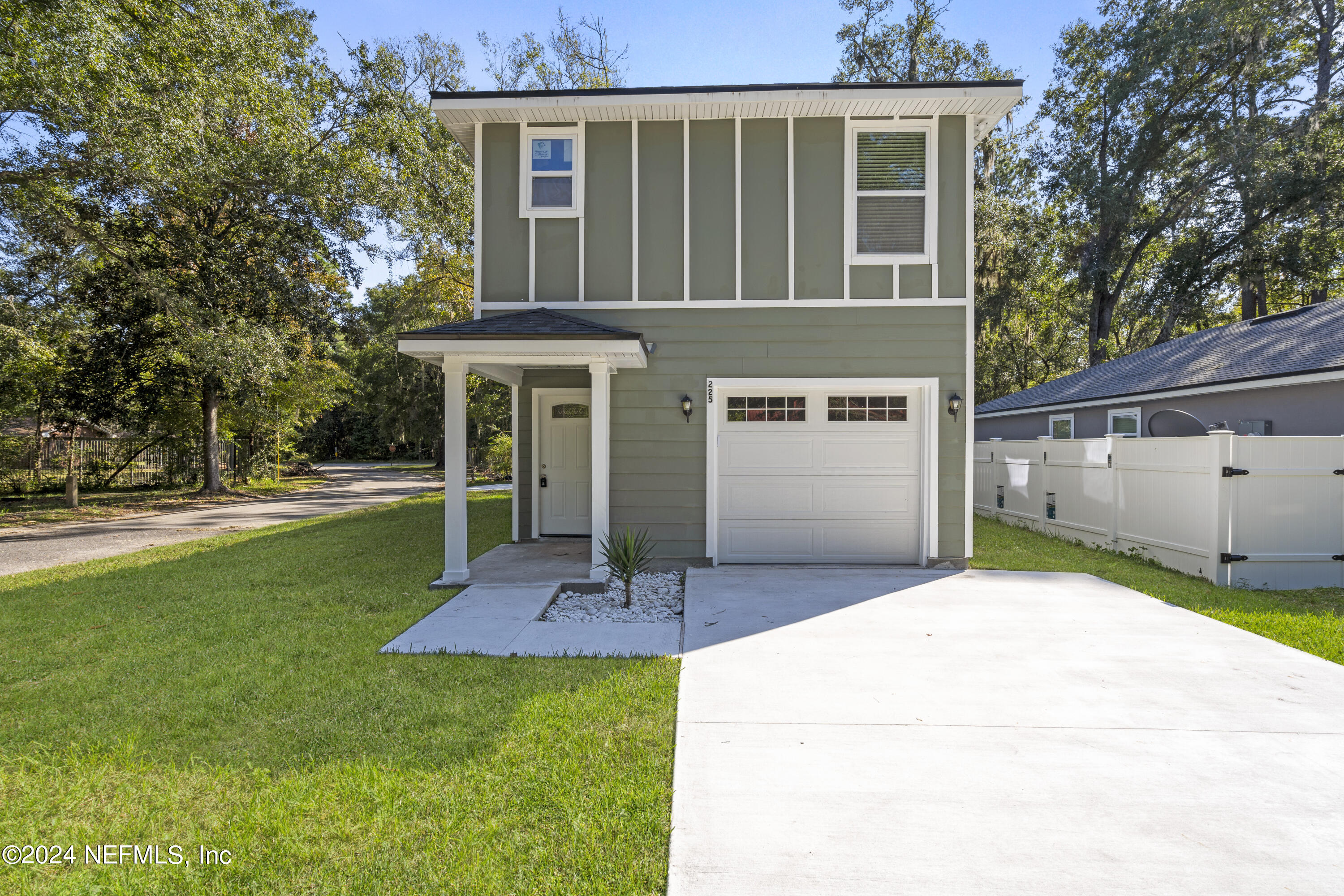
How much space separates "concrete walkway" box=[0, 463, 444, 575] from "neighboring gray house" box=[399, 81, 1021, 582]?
22.5 feet

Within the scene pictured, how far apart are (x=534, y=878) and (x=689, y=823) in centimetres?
65

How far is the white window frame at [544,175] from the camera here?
720 centimetres

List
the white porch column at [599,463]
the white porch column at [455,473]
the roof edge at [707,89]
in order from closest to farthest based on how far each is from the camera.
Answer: the white porch column at [455,473] < the white porch column at [599,463] < the roof edge at [707,89]

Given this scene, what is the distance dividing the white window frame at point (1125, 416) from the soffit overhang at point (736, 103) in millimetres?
6686

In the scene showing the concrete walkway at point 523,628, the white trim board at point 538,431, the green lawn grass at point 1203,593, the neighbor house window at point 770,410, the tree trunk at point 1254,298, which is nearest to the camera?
the concrete walkway at point 523,628

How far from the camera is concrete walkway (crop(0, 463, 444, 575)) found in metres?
8.59

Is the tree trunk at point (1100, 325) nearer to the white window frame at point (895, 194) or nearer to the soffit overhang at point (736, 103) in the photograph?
the soffit overhang at point (736, 103)

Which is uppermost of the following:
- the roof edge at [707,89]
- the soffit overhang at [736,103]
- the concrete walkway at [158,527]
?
the roof edge at [707,89]

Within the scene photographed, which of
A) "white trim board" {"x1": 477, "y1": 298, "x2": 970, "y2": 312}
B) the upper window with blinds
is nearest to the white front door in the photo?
"white trim board" {"x1": 477, "y1": 298, "x2": 970, "y2": 312}

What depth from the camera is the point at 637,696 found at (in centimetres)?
358

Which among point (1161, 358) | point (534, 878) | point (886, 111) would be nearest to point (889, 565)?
point (886, 111)

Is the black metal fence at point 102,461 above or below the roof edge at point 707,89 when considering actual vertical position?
below

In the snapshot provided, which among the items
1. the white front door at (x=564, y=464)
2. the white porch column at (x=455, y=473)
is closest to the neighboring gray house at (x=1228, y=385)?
the white front door at (x=564, y=464)

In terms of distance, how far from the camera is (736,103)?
691 cm
